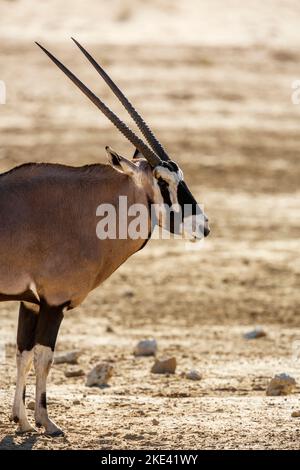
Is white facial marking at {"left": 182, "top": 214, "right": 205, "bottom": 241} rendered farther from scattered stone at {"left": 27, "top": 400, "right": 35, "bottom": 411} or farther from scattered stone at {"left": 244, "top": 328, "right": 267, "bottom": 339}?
scattered stone at {"left": 244, "top": 328, "right": 267, "bottom": 339}

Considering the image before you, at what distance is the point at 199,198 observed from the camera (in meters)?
22.7

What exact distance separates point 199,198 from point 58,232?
12.7 m

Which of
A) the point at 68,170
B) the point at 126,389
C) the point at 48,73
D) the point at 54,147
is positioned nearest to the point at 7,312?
the point at 126,389

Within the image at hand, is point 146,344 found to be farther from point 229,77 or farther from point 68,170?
point 229,77

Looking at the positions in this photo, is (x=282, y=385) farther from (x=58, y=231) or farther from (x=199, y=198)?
(x=199, y=198)

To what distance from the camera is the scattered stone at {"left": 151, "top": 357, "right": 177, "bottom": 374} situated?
41.8 ft

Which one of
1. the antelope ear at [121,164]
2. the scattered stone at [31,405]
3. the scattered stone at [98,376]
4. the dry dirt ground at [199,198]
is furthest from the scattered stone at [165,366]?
the antelope ear at [121,164]

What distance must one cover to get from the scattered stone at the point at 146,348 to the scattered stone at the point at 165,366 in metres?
0.94

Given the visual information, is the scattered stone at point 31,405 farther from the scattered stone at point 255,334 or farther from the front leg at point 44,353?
the scattered stone at point 255,334

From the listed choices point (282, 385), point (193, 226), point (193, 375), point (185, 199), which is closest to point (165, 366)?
point (193, 375)

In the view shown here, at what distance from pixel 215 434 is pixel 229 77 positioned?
22.0 m

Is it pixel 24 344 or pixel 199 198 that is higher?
pixel 199 198

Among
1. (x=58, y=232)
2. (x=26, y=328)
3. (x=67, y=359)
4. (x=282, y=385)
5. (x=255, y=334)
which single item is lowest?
(x=282, y=385)

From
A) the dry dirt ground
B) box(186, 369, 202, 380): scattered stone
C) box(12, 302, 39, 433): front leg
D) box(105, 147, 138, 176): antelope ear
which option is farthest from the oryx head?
box(186, 369, 202, 380): scattered stone
